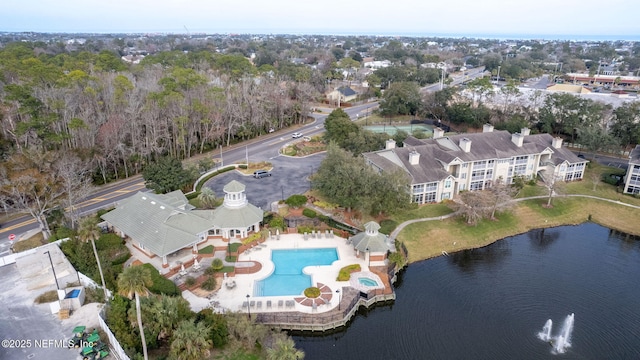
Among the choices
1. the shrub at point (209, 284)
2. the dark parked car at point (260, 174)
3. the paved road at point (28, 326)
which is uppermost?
the dark parked car at point (260, 174)

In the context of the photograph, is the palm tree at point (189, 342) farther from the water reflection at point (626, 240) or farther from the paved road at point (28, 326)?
the water reflection at point (626, 240)

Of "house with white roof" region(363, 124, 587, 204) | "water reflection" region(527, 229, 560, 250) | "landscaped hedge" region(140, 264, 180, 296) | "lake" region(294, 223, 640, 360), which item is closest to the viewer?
"lake" region(294, 223, 640, 360)

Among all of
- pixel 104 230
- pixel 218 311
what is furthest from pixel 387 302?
pixel 104 230

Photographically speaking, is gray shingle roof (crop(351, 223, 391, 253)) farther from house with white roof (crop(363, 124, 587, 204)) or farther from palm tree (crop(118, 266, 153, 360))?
palm tree (crop(118, 266, 153, 360))

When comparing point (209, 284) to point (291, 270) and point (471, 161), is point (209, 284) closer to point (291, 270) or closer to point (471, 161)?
point (291, 270)

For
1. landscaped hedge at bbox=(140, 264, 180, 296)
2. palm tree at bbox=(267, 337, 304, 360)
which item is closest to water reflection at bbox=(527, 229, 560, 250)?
palm tree at bbox=(267, 337, 304, 360)

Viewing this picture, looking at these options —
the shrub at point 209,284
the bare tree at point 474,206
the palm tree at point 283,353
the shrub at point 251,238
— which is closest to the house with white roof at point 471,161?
the bare tree at point 474,206
